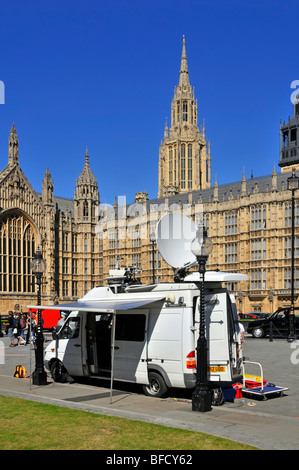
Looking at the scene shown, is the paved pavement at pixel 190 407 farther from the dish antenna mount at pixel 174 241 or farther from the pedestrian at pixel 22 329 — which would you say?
the pedestrian at pixel 22 329

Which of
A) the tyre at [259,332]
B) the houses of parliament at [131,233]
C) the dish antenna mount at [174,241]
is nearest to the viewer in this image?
the dish antenna mount at [174,241]

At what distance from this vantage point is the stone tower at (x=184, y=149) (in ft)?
338

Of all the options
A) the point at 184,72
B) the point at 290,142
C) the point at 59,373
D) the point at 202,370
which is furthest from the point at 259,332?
the point at 184,72

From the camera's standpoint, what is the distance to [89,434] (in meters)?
11.0

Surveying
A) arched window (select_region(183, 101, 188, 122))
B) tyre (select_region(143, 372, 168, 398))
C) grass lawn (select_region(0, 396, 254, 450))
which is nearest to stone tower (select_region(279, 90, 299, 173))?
arched window (select_region(183, 101, 188, 122))

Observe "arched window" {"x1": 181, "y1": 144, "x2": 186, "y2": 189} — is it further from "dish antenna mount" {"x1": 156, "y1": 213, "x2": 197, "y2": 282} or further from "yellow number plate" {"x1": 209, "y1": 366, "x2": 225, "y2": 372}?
"yellow number plate" {"x1": 209, "y1": 366, "x2": 225, "y2": 372}

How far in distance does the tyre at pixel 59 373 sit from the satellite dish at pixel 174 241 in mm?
4726

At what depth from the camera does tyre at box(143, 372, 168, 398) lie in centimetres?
1552

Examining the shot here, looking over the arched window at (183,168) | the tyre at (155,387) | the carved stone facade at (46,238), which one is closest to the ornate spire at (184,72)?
the arched window at (183,168)

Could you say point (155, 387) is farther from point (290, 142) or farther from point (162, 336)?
point (290, 142)

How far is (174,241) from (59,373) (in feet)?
18.1
